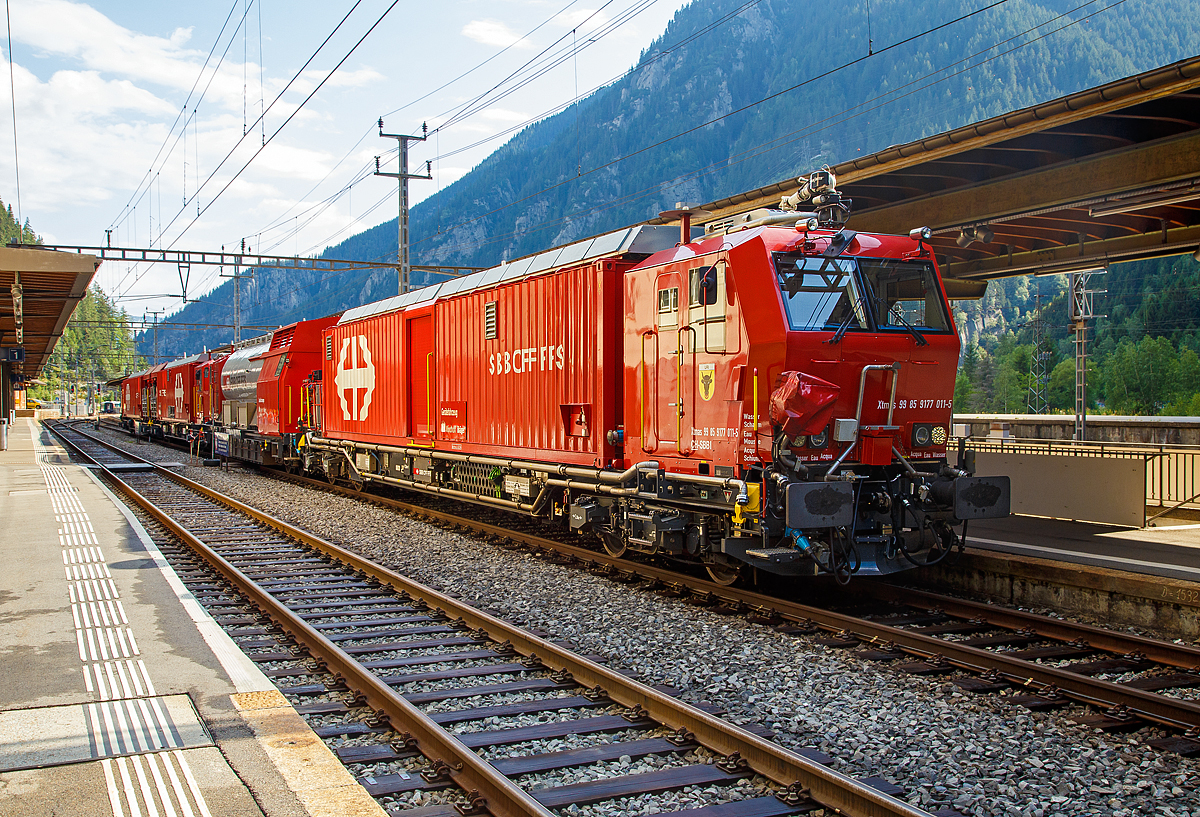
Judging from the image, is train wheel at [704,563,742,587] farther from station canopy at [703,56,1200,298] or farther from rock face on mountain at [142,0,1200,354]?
rock face on mountain at [142,0,1200,354]

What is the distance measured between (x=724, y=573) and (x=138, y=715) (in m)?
5.56

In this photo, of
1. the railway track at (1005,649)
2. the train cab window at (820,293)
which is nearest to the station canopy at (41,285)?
the railway track at (1005,649)

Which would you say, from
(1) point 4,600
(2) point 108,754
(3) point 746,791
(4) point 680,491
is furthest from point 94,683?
(4) point 680,491

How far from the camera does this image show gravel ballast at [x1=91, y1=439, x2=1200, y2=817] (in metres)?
4.38

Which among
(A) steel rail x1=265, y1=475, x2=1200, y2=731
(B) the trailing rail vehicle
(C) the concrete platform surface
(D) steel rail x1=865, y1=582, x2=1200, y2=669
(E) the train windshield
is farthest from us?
(C) the concrete platform surface

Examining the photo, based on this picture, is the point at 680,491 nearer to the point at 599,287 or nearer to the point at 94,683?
the point at 599,287

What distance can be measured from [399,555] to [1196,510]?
478 inches

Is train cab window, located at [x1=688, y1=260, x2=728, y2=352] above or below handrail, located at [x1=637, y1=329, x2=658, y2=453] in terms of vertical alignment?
above

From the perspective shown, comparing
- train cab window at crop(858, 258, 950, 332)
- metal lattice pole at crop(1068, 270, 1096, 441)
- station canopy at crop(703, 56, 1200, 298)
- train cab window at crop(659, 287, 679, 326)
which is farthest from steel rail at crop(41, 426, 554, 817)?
metal lattice pole at crop(1068, 270, 1096, 441)

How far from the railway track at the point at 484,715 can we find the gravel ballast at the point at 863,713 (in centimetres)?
39

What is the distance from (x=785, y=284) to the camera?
7.76 meters

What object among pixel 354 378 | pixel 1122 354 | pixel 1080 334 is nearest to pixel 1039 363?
pixel 1122 354

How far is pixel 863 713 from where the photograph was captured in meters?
5.48

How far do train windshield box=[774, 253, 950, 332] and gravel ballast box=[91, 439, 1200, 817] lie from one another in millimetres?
2866
